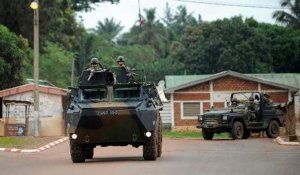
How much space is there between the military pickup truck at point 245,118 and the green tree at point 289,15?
44495mm

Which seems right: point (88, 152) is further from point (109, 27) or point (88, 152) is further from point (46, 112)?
point (109, 27)

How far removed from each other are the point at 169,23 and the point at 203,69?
49.3 meters

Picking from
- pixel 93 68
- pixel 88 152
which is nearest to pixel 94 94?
pixel 93 68

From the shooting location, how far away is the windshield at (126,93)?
19297mm

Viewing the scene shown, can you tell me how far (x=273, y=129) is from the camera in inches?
1437

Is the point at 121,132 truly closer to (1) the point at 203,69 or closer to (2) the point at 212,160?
(2) the point at 212,160

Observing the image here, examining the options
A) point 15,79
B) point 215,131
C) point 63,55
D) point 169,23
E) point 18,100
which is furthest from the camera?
point 169,23

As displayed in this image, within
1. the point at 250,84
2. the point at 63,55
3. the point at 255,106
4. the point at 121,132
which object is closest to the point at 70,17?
the point at 63,55

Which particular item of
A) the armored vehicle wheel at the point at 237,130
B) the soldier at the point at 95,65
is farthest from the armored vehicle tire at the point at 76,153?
the armored vehicle wheel at the point at 237,130

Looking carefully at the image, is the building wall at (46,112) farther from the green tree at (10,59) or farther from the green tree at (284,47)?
the green tree at (284,47)

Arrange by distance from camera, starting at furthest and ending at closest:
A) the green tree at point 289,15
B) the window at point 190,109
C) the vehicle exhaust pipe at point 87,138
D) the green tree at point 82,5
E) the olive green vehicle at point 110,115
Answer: the green tree at point 289,15 < the green tree at point 82,5 < the window at point 190,109 < the vehicle exhaust pipe at point 87,138 < the olive green vehicle at point 110,115

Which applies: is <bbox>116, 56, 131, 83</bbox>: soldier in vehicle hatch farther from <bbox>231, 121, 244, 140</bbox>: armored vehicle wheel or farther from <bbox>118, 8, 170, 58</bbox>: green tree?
<bbox>118, 8, 170, 58</bbox>: green tree

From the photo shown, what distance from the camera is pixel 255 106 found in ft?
117

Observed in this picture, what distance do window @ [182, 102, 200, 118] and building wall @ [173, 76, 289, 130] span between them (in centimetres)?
13
